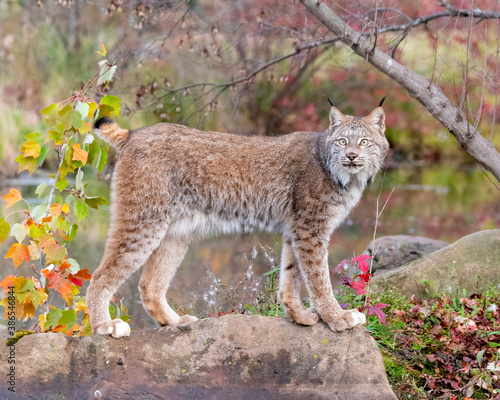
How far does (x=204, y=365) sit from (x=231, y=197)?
1.29m

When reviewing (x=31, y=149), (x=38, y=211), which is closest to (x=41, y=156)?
(x=31, y=149)

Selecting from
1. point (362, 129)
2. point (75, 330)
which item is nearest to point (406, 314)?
point (362, 129)

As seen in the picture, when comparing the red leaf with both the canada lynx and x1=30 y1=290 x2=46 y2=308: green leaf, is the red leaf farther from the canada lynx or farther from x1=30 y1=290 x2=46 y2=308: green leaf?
x1=30 y1=290 x2=46 y2=308: green leaf

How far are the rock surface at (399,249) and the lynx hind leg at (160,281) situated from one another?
2646mm

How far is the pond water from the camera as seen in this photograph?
695 cm

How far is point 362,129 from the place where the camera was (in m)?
4.78

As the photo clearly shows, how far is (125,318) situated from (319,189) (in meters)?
1.85

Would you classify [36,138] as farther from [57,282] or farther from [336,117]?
[336,117]

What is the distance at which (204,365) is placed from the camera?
13.7 ft

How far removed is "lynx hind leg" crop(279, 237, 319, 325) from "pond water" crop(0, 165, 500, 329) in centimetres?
86

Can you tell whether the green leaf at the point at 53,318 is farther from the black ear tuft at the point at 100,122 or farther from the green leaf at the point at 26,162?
the black ear tuft at the point at 100,122

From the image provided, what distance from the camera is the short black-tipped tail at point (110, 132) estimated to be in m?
4.73

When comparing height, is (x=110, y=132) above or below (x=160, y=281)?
above

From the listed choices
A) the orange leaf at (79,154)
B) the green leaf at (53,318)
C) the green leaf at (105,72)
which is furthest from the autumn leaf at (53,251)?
the green leaf at (105,72)
